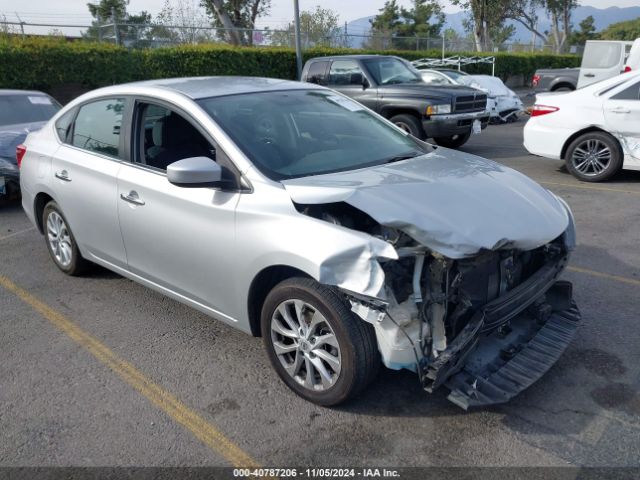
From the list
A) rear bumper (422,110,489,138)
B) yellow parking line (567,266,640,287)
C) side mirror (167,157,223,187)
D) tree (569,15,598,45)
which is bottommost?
yellow parking line (567,266,640,287)

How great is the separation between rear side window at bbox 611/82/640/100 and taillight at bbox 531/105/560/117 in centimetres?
84

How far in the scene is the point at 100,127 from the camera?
4.60 metres

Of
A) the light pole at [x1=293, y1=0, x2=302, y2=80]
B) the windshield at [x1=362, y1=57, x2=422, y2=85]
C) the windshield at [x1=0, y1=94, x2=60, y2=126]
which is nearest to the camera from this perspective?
the windshield at [x1=0, y1=94, x2=60, y2=126]

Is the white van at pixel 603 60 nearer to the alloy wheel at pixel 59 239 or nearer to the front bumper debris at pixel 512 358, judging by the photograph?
the front bumper debris at pixel 512 358

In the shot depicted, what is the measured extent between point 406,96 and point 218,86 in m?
6.99

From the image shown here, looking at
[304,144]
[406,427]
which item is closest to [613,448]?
[406,427]

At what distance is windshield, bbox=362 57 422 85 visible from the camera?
37.2ft

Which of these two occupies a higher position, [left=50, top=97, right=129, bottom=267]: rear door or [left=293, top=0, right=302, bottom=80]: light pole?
[left=293, top=0, right=302, bottom=80]: light pole

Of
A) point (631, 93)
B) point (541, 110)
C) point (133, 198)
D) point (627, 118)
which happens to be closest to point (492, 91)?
point (541, 110)

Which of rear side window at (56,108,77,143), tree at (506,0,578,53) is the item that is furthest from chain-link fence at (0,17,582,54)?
tree at (506,0,578,53)

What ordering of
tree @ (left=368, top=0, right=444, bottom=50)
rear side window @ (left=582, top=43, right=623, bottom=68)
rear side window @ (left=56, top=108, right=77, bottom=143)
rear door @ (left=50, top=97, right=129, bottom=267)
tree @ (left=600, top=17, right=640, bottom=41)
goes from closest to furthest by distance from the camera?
rear door @ (left=50, top=97, right=129, bottom=267)
rear side window @ (left=56, top=108, right=77, bottom=143)
rear side window @ (left=582, top=43, right=623, bottom=68)
tree @ (left=368, top=0, right=444, bottom=50)
tree @ (left=600, top=17, right=640, bottom=41)

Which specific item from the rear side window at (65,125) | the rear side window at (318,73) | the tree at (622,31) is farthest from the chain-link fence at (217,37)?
the tree at (622,31)

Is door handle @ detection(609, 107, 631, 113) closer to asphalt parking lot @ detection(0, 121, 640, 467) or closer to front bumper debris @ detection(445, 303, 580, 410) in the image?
asphalt parking lot @ detection(0, 121, 640, 467)

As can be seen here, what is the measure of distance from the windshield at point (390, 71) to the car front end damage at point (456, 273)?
8.14 m
